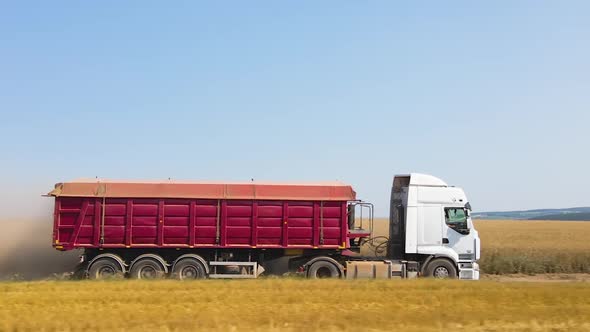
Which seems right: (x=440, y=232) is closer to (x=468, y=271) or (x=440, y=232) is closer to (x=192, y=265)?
(x=468, y=271)

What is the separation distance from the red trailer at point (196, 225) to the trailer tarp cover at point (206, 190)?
0.03 m

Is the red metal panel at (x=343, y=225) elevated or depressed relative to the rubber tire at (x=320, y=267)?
elevated

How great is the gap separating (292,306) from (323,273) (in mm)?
7668

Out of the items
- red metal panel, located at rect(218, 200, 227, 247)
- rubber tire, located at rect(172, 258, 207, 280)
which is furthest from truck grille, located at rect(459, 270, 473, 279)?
rubber tire, located at rect(172, 258, 207, 280)

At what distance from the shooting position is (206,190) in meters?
17.5

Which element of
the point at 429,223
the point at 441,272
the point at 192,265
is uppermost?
the point at 429,223

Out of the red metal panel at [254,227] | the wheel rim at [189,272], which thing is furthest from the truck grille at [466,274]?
the wheel rim at [189,272]

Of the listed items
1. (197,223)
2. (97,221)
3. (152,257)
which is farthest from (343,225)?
(97,221)

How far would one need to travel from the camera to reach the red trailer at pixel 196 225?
17125 mm

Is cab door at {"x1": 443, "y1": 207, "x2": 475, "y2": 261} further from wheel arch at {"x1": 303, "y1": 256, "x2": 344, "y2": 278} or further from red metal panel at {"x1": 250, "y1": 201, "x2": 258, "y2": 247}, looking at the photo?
red metal panel at {"x1": 250, "y1": 201, "x2": 258, "y2": 247}

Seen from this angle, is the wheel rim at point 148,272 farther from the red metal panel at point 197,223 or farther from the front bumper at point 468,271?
the front bumper at point 468,271

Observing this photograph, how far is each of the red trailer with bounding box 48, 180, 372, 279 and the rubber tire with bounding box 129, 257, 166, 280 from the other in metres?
0.03

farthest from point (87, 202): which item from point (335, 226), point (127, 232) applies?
point (335, 226)

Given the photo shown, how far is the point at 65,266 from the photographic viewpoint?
19.6 meters
